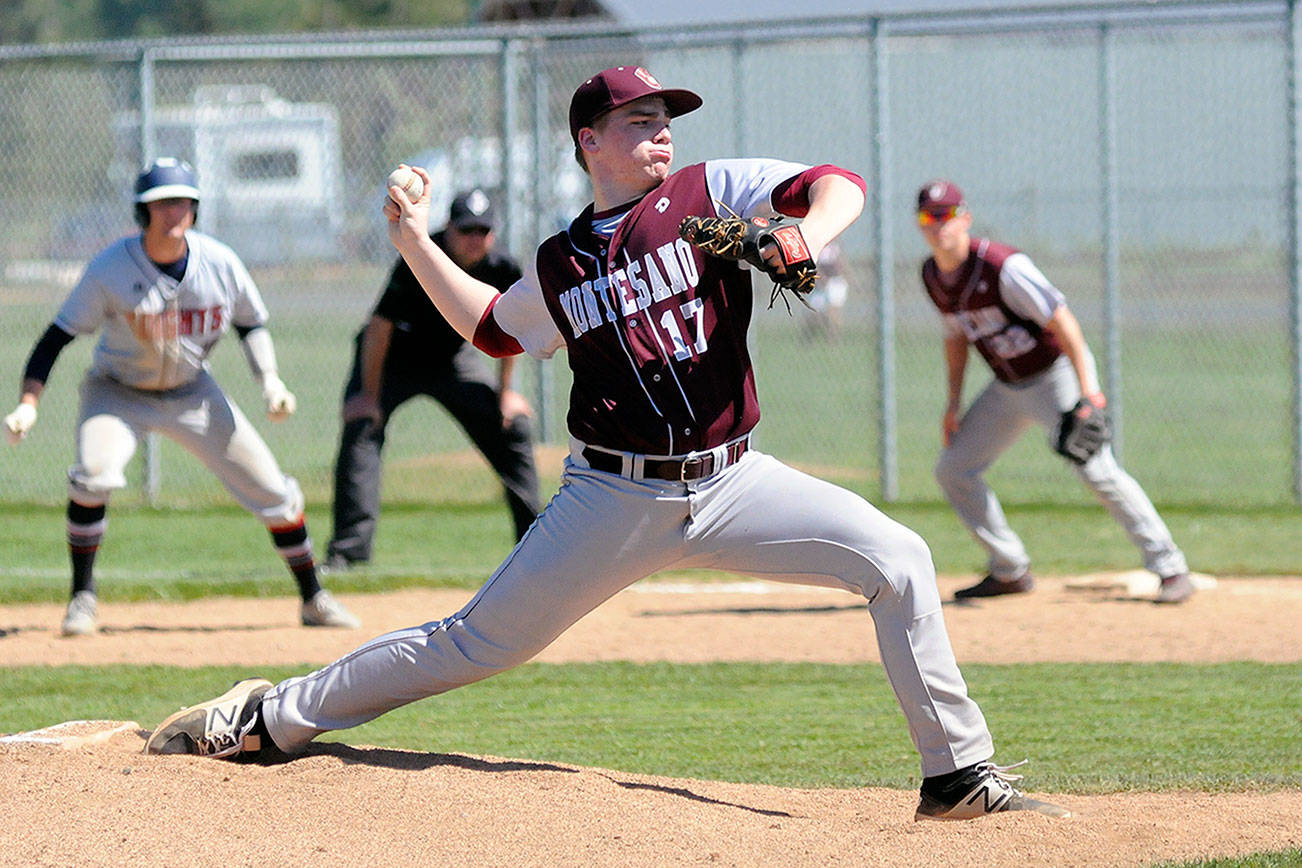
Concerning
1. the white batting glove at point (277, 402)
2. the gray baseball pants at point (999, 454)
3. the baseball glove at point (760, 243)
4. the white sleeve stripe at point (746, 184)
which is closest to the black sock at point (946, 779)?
the baseball glove at point (760, 243)

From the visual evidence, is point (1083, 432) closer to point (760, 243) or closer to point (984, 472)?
point (984, 472)

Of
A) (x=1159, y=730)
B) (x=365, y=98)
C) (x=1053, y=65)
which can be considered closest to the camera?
(x=1159, y=730)

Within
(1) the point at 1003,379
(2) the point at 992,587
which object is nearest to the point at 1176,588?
(2) the point at 992,587

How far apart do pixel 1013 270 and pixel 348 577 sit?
393cm

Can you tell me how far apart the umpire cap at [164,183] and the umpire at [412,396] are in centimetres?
193

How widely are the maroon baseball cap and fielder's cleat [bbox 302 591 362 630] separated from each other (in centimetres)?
394

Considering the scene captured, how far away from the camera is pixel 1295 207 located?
10.7 metres

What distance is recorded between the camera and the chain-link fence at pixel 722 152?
11.4m

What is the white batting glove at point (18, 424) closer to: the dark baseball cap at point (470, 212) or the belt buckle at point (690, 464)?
the dark baseball cap at point (470, 212)

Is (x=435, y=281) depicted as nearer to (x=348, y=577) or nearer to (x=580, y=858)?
(x=580, y=858)

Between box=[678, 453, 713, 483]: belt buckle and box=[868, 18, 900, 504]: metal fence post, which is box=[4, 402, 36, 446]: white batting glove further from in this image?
box=[868, 18, 900, 504]: metal fence post

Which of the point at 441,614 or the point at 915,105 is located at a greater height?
the point at 915,105

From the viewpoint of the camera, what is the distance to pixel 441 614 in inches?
314

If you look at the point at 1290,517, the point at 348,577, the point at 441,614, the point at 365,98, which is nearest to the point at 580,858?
the point at 441,614
